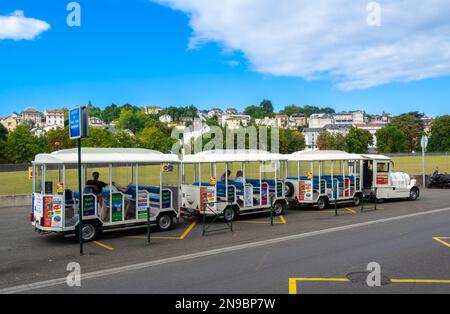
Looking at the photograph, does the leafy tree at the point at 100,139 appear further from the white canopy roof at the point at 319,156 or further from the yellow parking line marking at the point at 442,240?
the yellow parking line marking at the point at 442,240

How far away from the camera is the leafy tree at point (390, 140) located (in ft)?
388

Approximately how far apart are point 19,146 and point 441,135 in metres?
106

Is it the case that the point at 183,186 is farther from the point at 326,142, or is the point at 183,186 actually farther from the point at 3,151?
the point at 326,142

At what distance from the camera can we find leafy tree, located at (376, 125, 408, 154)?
118125 millimetres

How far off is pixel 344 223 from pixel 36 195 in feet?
34.4

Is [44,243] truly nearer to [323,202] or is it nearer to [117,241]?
[117,241]

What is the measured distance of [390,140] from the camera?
119 m

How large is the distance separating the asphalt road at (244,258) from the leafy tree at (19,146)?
222ft

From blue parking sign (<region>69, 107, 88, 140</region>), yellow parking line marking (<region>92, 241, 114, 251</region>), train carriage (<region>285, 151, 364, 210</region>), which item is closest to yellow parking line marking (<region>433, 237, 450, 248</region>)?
train carriage (<region>285, 151, 364, 210</region>)

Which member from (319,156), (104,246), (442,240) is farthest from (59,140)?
(442,240)

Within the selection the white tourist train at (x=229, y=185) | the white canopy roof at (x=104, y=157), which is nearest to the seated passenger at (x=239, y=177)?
the white tourist train at (x=229, y=185)

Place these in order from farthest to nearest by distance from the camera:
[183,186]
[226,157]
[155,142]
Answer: [155,142] < [183,186] < [226,157]

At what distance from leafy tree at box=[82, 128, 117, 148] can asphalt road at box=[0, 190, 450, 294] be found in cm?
6667
